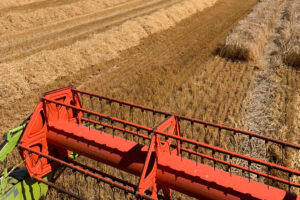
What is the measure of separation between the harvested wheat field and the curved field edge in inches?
1.5

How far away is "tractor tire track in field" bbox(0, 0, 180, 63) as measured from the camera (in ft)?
40.4

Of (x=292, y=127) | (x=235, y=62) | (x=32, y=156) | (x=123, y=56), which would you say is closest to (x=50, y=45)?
(x=123, y=56)

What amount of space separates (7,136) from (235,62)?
333 inches

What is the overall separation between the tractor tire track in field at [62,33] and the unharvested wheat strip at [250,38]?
705 cm

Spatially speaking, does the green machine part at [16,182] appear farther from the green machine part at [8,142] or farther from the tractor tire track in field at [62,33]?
the tractor tire track in field at [62,33]

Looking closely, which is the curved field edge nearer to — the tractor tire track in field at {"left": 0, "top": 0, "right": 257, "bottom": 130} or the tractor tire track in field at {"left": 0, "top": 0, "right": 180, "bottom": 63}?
the tractor tire track in field at {"left": 0, "top": 0, "right": 257, "bottom": 130}

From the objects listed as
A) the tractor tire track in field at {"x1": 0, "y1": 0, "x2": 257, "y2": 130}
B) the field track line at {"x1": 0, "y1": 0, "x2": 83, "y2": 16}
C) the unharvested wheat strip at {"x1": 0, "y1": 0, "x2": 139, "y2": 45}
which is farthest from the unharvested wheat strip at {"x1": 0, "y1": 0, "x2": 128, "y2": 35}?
the tractor tire track in field at {"x1": 0, "y1": 0, "x2": 257, "y2": 130}

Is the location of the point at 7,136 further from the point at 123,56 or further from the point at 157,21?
the point at 157,21

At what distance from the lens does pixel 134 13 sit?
19125 millimetres

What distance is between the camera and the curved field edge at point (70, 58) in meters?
8.76

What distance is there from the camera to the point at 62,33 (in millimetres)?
14898

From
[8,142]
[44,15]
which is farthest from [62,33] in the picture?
[8,142]

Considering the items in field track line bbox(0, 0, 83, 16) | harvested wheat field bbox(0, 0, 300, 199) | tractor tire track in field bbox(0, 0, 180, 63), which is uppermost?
field track line bbox(0, 0, 83, 16)

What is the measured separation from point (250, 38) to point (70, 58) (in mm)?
7618
